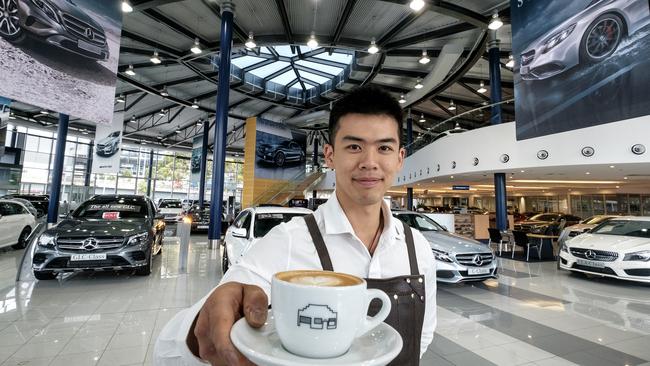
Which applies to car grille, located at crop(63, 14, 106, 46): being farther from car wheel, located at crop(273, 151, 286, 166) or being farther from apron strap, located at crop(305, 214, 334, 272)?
car wheel, located at crop(273, 151, 286, 166)

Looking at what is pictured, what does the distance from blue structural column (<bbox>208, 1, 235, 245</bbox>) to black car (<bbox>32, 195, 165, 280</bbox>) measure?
3.55m

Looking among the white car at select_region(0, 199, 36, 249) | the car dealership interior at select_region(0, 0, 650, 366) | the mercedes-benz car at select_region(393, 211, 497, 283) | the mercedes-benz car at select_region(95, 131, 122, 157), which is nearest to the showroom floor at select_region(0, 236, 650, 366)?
the car dealership interior at select_region(0, 0, 650, 366)

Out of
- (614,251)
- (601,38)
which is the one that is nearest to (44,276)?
(614,251)

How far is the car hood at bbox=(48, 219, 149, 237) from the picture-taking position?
4.51 meters

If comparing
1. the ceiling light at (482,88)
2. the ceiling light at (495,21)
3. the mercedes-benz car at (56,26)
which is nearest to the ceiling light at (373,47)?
the ceiling light at (495,21)

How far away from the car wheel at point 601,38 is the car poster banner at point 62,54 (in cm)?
783

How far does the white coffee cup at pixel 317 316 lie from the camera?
0.47 m

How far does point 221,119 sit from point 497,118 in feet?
28.4

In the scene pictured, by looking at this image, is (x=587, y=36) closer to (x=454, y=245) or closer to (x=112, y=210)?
(x=454, y=245)

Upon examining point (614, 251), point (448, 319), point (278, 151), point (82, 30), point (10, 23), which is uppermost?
point (278, 151)

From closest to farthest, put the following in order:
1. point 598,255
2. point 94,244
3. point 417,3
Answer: point 94,244
point 598,255
point 417,3

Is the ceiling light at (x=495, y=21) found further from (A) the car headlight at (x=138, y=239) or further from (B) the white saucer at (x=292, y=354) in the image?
(B) the white saucer at (x=292, y=354)

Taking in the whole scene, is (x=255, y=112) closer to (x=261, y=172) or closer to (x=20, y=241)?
(x=261, y=172)

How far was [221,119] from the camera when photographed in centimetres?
916
